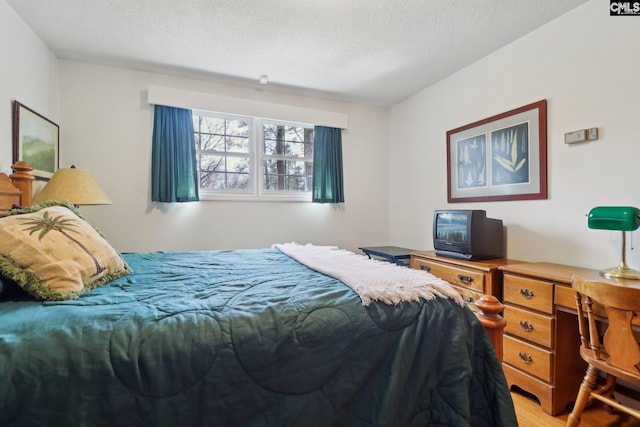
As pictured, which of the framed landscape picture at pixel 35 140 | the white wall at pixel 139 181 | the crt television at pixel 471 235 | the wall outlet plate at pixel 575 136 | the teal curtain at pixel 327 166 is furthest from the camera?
the teal curtain at pixel 327 166

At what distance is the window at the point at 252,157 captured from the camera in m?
3.23

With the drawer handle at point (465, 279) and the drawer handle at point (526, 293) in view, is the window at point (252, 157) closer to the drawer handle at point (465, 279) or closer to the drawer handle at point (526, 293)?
the drawer handle at point (465, 279)

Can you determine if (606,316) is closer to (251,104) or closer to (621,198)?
(621,198)

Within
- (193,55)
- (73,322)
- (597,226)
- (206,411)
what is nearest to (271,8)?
(193,55)

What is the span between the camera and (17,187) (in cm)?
181

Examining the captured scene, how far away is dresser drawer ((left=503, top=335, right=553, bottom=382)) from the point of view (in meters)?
1.71

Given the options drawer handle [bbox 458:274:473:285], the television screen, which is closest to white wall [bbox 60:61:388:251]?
the television screen

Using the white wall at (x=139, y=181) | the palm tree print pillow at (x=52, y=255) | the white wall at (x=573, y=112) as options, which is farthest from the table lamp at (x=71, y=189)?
the white wall at (x=573, y=112)

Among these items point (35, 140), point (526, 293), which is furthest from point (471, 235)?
point (35, 140)

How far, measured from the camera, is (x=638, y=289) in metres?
1.21

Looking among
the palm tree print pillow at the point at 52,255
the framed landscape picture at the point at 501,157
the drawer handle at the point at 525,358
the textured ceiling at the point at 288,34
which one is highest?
the textured ceiling at the point at 288,34

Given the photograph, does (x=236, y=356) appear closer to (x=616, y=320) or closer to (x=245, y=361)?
(x=245, y=361)

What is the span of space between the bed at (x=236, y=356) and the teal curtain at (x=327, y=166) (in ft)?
7.87

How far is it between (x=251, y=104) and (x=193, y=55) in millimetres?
753
